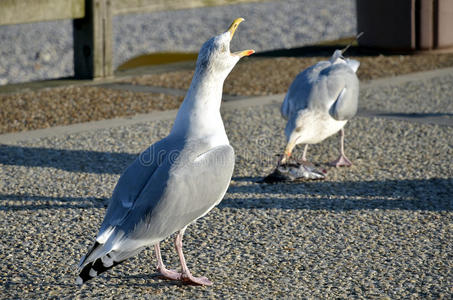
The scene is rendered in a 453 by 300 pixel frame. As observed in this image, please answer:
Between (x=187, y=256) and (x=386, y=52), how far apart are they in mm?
7529

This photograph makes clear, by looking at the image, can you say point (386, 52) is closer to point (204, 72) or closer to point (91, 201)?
point (91, 201)

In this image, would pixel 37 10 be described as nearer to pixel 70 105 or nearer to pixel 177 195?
pixel 70 105

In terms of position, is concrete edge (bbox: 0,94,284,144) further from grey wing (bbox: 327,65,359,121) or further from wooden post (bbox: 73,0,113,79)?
grey wing (bbox: 327,65,359,121)

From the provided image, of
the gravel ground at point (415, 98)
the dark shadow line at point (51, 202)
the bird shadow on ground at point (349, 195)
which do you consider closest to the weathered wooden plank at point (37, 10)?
the gravel ground at point (415, 98)

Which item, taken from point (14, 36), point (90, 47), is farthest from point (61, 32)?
point (90, 47)

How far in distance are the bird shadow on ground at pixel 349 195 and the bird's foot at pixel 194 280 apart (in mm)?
1339

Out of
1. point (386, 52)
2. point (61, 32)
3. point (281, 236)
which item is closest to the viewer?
point (281, 236)

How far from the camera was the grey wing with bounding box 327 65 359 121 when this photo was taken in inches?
245

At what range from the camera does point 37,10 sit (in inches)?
365

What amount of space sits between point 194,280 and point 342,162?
2634 millimetres

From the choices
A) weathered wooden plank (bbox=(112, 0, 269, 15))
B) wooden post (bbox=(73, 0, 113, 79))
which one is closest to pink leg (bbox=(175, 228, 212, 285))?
wooden post (bbox=(73, 0, 113, 79))

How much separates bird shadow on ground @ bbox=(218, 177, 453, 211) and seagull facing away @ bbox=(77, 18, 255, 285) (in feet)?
4.56

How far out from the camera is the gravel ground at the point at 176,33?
13.0 metres

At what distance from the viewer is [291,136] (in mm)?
6000
